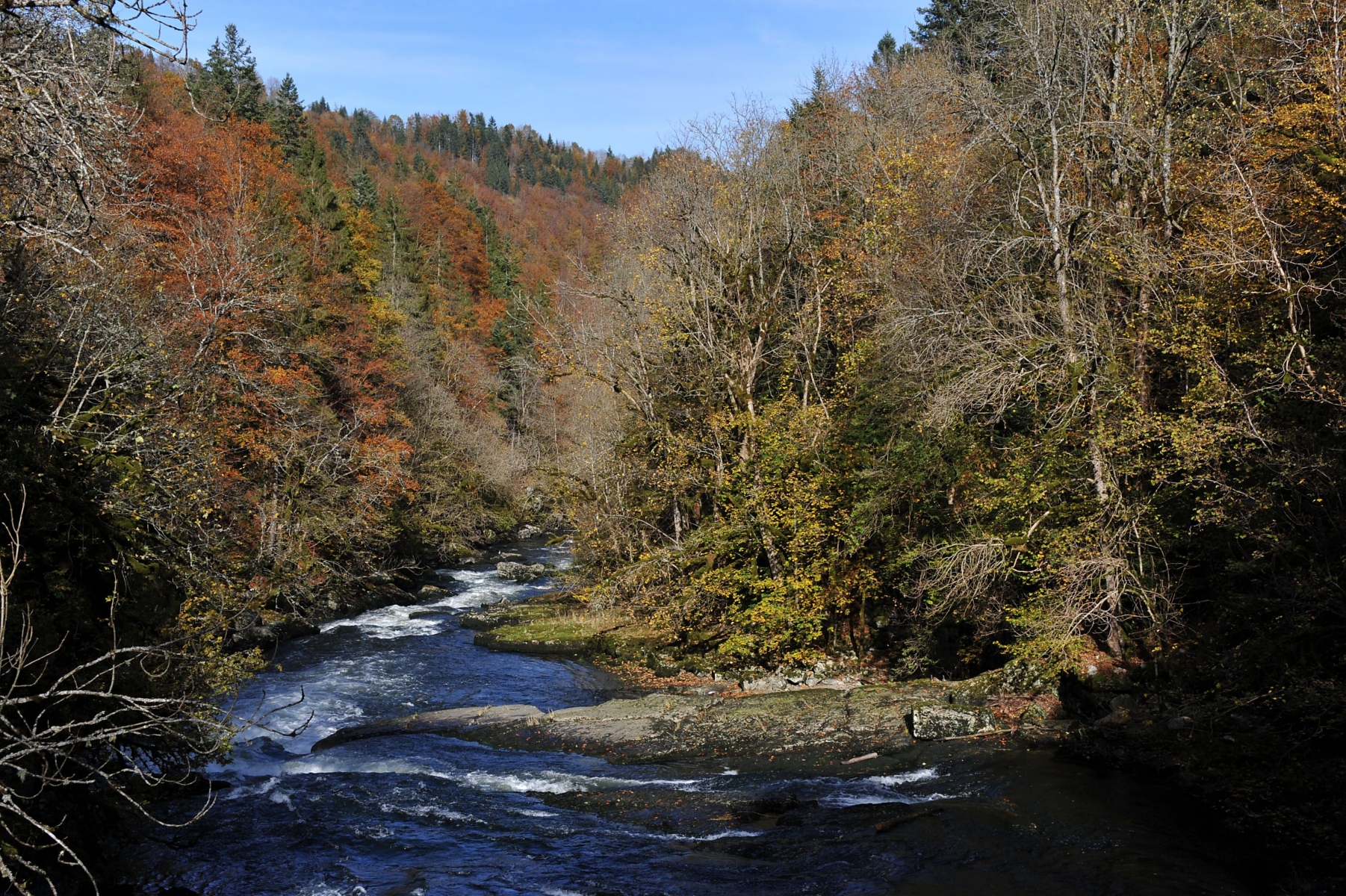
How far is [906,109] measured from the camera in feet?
100

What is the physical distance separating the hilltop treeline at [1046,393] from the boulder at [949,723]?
4.77 ft

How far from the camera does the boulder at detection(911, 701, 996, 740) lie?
14.1 meters

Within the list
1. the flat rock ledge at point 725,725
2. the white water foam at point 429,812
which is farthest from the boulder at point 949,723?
the white water foam at point 429,812

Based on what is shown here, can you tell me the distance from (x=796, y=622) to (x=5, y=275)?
15281 millimetres

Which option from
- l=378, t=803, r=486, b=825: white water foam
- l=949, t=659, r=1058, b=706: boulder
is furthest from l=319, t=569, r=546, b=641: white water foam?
l=949, t=659, r=1058, b=706: boulder

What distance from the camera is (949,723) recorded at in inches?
558

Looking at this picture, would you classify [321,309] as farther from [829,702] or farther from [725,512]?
[829,702]

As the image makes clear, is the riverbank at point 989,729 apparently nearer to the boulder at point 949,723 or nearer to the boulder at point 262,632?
the boulder at point 949,723

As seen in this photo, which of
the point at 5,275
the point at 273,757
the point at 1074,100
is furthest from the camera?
the point at 1074,100

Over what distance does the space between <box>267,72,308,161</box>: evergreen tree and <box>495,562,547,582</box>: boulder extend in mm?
33253

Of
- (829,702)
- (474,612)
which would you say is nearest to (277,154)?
(474,612)

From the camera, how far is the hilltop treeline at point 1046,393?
11664 mm

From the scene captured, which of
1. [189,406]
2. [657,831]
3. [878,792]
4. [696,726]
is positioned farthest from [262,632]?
[878,792]

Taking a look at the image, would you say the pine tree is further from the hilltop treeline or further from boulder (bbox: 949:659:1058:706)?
boulder (bbox: 949:659:1058:706)
